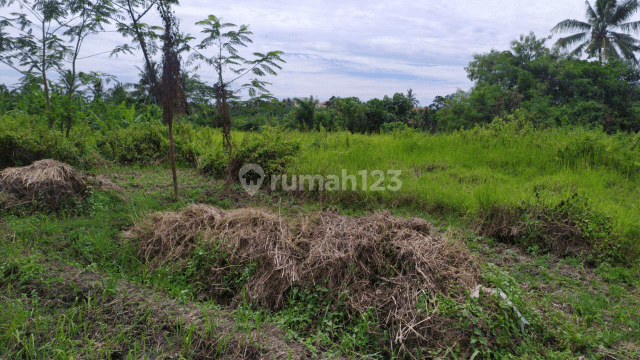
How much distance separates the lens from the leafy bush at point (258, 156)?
21.0ft

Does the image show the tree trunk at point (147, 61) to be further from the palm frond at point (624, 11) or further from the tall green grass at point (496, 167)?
the palm frond at point (624, 11)

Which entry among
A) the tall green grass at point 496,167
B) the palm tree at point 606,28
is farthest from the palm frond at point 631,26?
the tall green grass at point 496,167

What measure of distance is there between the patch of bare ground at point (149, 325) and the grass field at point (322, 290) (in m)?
0.01

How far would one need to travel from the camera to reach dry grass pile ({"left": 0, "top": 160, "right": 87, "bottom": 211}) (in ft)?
15.8

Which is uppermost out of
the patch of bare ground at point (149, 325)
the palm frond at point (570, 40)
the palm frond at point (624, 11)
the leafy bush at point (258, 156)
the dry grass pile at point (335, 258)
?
the palm frond at point (624, 11)

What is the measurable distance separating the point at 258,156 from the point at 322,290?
151 inches

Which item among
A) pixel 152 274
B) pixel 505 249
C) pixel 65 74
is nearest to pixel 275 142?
pixel 152 274

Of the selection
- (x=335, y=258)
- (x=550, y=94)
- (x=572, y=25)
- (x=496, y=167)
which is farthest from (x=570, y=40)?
(x=335, y=258)

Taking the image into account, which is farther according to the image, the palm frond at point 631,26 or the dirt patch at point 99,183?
the palm frond at point 631,26

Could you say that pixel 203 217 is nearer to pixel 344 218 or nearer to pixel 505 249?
pixel 344 218

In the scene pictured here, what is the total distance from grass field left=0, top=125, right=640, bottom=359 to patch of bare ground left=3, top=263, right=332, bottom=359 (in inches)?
0.4

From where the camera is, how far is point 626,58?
27.8 meters

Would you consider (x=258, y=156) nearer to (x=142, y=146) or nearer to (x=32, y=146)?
(x=142, y=146)

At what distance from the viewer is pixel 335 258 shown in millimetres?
3180
